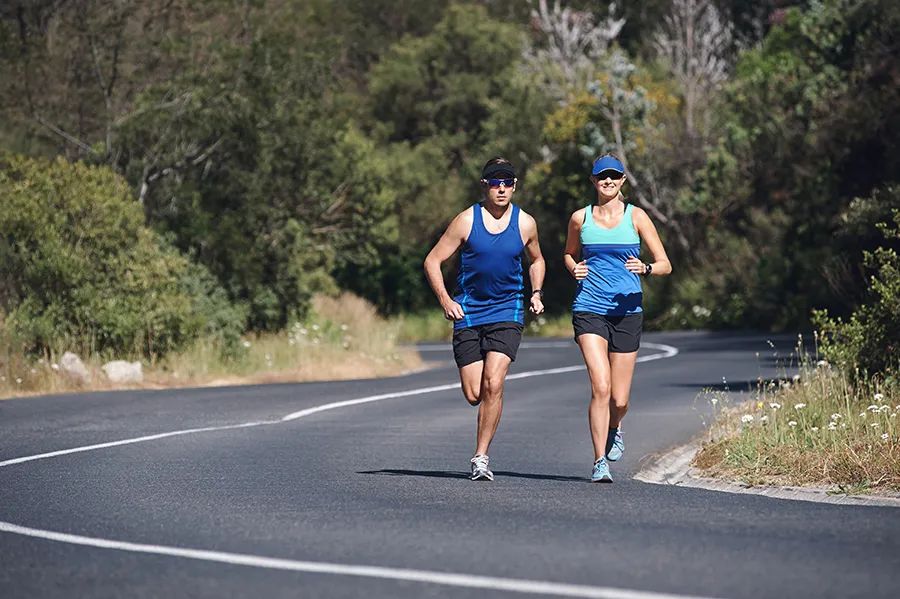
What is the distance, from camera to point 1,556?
8.91 metres

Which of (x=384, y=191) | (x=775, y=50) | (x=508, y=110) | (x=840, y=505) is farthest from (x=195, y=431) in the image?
(x=775, y=50)

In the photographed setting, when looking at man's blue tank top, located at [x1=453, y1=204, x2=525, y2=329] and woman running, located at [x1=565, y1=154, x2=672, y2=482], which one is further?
woman running, located at [x1=565, y1=154, x2=672, y2=482]

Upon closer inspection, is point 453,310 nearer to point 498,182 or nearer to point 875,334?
point 498,182

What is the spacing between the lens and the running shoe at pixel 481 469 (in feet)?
40.8

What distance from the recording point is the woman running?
12336 millimetres

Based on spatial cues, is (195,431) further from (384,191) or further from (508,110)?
(508,110)

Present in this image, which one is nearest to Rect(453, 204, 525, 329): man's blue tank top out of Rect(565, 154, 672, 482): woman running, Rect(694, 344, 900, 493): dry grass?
Rect(565, 154, 672, 482): woman running

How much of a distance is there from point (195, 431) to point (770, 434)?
580cm

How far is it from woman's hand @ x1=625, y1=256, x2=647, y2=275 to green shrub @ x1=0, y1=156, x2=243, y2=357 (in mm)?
14447

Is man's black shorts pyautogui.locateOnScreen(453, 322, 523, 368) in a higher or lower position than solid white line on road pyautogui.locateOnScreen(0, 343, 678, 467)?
higher

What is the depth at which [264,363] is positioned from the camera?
2847 cm

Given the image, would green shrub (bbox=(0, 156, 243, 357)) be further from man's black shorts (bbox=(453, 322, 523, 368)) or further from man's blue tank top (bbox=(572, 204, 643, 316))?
man's blue tank top (bbox=(572, 204, 643, 316))

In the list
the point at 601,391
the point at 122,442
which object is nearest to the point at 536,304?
the point at 601,391

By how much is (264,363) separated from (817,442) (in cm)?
1635
